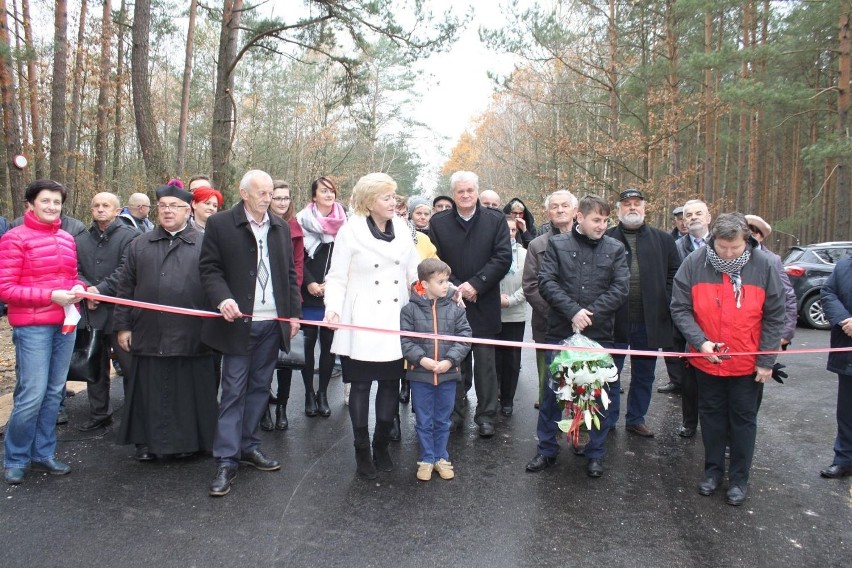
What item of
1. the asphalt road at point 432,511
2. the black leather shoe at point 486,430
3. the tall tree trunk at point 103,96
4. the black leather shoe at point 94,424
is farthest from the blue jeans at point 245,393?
the tall tree trunk at point 103,96

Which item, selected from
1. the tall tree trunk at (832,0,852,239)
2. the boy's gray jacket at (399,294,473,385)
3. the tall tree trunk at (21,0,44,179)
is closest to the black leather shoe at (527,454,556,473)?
the boy's gray jacket at (399,294,473,385)

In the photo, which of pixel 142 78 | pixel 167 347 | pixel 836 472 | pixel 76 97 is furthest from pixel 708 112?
pixel 76 97

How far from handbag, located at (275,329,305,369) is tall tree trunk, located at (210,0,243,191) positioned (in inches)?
342

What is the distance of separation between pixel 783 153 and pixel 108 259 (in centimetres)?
3720

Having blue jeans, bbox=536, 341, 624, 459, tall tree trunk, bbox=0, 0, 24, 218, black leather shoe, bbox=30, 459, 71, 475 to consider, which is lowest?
black leather shoe, bbox=30, 459, 71, 475

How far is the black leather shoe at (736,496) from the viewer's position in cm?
411

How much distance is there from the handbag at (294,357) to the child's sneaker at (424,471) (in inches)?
59.6

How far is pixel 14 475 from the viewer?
4352 millimetres

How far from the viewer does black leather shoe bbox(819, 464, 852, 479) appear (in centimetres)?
458

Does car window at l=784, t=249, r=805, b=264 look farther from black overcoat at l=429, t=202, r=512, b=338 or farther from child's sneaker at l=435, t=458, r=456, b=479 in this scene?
child's sneaker at l=435, t=458, r=456, b=479

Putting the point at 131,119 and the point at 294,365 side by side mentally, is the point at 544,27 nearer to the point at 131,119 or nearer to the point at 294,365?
the point at 131,119

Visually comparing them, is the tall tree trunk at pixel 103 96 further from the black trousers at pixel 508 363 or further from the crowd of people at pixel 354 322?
the black trousers at pixel 508 363

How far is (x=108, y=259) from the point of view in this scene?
5.68 m

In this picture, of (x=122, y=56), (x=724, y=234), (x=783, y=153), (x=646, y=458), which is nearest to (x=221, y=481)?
(x=646, y=458)
